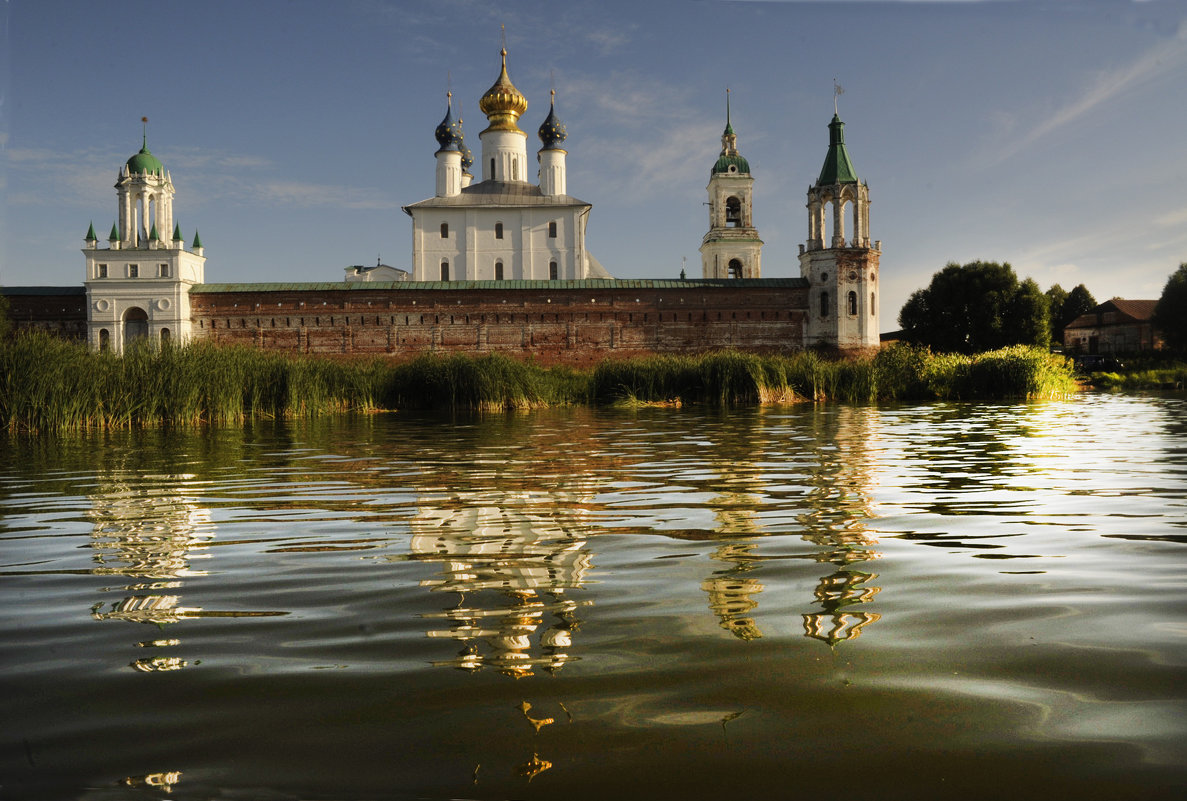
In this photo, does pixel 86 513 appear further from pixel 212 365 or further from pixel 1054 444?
pixel 212 365

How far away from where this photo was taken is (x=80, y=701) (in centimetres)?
163

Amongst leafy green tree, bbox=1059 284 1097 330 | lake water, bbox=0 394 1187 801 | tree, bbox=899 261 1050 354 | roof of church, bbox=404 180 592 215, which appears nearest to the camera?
lake water, bbox=0 394 1187 801

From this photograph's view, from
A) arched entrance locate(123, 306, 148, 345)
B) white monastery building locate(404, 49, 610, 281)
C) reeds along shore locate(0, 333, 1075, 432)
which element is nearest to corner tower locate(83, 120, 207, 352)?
arched entrance locate(123, 306, 148, 345)

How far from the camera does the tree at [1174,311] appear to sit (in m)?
39.1

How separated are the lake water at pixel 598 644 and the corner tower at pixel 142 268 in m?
32.6

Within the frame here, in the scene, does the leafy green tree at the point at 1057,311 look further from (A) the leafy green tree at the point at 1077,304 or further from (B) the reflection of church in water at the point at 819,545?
(B) the reflection of church in water at the point at 819,545

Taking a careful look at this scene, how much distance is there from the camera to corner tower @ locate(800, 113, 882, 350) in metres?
32.0

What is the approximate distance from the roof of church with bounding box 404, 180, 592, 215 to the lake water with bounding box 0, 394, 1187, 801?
3790 centimetres

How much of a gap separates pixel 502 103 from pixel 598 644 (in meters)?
44.8

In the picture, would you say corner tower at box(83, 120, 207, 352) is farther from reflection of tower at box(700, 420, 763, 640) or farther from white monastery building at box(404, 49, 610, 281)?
reflection of tower at box(700, 420, 763, 640)

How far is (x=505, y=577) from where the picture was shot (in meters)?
2.57

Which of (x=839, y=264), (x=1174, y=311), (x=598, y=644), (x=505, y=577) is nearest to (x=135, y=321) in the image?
(x=839, y=264)

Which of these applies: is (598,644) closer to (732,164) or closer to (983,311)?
(983,311)

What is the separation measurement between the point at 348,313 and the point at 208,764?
30791mm
